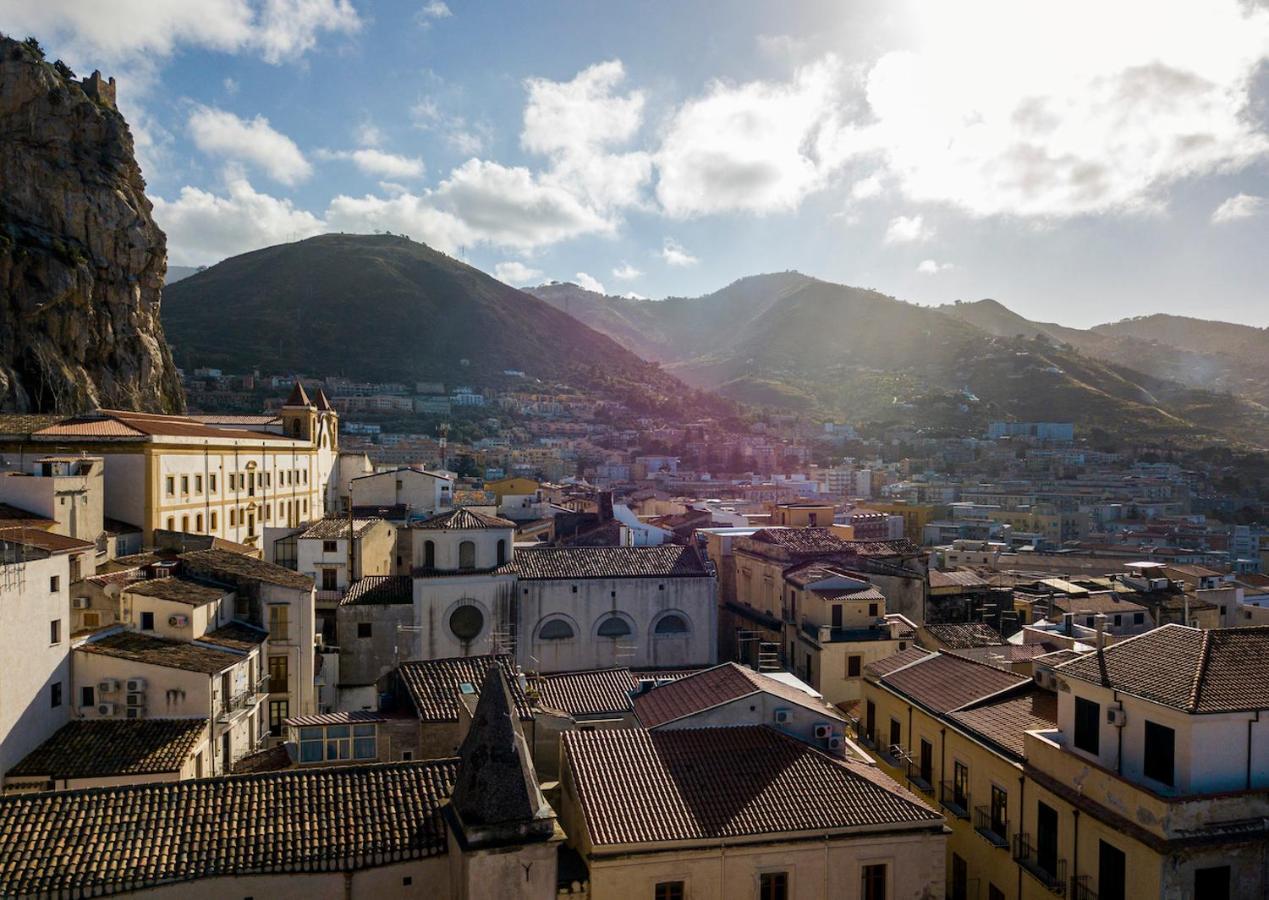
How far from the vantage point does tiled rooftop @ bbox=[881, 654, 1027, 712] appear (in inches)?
743

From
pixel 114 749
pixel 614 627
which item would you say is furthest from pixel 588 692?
pixel 614 627

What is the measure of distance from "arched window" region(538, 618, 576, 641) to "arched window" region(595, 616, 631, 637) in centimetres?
122

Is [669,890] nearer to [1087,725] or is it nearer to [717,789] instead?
[717,789]

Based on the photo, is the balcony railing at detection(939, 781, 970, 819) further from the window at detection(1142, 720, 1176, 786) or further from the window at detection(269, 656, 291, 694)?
the window at detection(269, 656, 291, 694)

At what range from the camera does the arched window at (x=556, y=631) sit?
32531 mm

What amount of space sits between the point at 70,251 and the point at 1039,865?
66.1 meters

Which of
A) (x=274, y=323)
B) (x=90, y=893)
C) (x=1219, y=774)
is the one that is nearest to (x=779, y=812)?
(x=1219, y=774)

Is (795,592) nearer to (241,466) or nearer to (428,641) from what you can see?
(428,641)

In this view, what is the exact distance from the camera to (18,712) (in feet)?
57.8

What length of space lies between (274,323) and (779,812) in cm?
15973

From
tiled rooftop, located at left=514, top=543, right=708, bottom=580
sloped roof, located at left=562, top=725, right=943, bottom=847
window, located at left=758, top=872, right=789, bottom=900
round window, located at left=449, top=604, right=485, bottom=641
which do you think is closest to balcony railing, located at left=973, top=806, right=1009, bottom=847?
sloped roof, located at left=562, top=725, right=943, bottom=847

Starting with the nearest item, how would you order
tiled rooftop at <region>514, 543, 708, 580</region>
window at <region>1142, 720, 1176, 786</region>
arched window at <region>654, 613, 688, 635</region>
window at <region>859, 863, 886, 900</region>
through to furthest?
window at <region>1142, 720, 1176, 786</region> → window at <region>859, 863, 886, 900</region> → tiled rooftop at <region>514, 543, 708, 580</region> → arched window at <region>654, 613, 688, 635</region>

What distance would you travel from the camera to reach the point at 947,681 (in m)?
20.1

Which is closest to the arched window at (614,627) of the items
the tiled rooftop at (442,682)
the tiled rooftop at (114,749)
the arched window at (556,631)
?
the arched window at (556,631)
